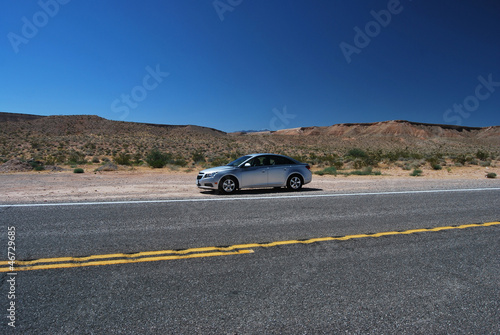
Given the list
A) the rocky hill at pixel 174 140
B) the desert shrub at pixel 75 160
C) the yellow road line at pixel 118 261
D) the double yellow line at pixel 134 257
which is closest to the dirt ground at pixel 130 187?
the double yellow line at pixel 134 257

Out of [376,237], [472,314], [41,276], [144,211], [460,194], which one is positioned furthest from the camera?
[460,194]

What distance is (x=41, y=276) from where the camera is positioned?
165 inches

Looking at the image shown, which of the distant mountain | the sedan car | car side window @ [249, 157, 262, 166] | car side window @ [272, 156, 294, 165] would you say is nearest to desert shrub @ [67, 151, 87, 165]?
the sedan car

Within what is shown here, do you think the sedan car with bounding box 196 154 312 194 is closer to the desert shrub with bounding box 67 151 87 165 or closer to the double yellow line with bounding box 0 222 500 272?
the double yellow line with bounding box 0 222 500 272

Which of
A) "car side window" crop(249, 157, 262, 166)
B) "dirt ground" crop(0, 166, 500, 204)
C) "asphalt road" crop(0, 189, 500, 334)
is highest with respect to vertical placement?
"car side window" crop(249, 157, 262, 166)

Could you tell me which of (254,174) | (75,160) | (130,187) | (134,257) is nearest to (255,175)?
(254,174)

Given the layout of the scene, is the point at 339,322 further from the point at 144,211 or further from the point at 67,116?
the point at 67,116

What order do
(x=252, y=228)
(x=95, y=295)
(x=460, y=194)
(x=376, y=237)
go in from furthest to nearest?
(x=460, y=194), (x=252, y=228), (x=376, y=237), (x=95, y=295)

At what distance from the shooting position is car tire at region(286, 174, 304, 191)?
13070 mm

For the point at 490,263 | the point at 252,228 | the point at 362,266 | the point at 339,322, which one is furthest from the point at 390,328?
the point at 252,228

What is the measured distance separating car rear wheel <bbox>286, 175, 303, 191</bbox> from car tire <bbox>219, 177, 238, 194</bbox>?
85.8 inches

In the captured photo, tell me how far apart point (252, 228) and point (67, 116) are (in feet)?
304

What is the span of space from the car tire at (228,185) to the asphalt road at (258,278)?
14.1 feet

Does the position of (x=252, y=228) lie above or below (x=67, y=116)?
below
